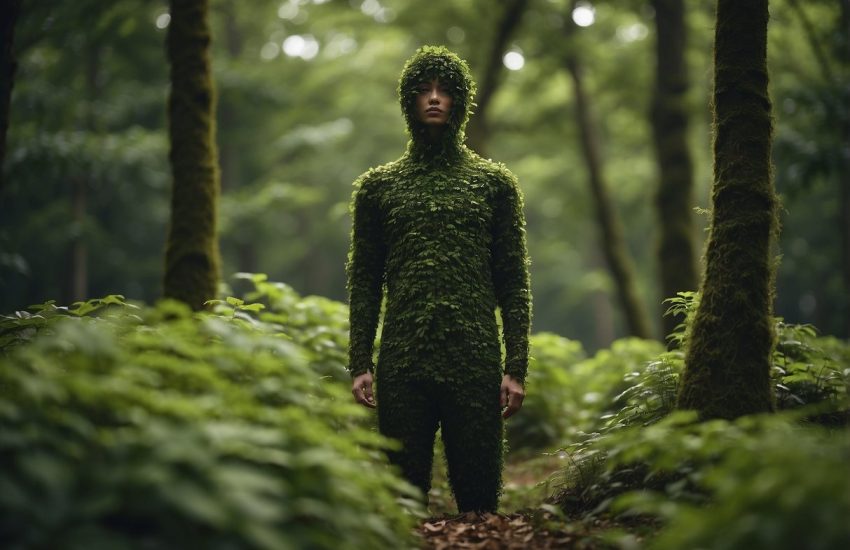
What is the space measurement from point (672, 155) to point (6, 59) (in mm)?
8242

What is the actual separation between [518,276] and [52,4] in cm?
658

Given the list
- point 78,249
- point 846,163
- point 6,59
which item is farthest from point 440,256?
point 78,249

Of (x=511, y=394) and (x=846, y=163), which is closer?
(x=511, y=394)

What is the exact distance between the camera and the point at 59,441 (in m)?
2.12

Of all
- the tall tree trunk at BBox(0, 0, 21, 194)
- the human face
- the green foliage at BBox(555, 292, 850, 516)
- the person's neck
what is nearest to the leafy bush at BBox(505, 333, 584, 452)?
the green foliage at BBox(555, 292, 850, 516)

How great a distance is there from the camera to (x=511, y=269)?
4.09 meters

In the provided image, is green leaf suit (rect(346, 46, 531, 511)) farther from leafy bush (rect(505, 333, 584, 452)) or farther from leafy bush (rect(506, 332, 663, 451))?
leafy bush (rect(505, 333, 584, 452))

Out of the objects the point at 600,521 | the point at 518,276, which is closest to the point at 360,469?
the point at 600,521

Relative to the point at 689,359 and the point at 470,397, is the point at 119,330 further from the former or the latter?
the point at 689,359

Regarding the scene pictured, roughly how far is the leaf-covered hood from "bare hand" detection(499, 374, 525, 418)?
1.44 meters

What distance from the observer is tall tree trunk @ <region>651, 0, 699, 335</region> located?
923cm

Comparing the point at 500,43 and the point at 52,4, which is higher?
the point at 500,43

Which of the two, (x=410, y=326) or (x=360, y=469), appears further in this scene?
(x=410, y=326)

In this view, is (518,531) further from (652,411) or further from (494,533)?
(652,411)
